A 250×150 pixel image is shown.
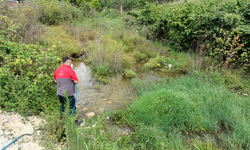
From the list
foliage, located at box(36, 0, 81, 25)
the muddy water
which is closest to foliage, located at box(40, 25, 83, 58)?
the muddy water

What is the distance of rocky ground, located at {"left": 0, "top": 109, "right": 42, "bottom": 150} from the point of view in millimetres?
2697

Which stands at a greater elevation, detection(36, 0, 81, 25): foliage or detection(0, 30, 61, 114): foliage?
detection(36, 0, 81, 25): foliage

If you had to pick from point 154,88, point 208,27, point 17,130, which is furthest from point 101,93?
point 208,27

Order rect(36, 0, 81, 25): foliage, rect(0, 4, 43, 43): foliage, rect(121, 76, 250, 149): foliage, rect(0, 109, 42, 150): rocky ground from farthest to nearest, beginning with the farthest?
rect(36, 0, 81, 25): foliage < rect(0, 4, 43, 43): foliage < rect(121, 76, 250, 149): foliage < rect(0, 109, 42, 150): rocky ground

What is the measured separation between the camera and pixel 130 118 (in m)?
3.82

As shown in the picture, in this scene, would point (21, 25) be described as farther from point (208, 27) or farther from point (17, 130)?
point (208, 27)

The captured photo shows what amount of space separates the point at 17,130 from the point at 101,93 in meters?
3.00

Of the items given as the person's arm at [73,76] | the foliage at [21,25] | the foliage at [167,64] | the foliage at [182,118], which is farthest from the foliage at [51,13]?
the foliage at [182,118]

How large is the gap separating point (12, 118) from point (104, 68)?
4.23 m

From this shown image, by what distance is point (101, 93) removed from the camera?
Answer: 5.75m

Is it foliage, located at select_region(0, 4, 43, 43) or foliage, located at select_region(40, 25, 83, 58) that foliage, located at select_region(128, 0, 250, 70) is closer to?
foliage, located at select_region(40, 25, 83, 58)

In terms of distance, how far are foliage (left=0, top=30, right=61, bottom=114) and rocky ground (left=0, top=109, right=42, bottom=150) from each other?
0.53 ft

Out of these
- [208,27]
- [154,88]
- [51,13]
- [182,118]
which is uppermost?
[51,13]

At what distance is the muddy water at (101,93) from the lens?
4762mm
